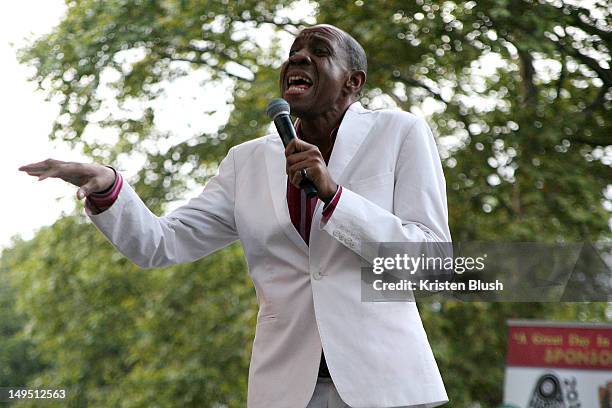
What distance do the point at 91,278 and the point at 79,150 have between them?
1445mm

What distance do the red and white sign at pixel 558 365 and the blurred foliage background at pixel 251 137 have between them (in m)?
3.47

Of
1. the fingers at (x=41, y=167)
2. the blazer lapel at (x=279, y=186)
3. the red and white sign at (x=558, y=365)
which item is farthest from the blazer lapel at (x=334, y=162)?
the red and white sign at (x=558, y=365)

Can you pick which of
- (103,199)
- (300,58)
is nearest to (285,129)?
(300,58)

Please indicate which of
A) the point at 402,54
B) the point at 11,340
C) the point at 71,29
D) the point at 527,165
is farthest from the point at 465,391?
the point at 11,340

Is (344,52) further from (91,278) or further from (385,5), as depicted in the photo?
(91,278)

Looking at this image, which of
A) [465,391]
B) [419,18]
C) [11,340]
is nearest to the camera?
[419,18]

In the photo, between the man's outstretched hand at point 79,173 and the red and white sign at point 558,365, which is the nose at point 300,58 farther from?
the red and white sign at point 558,365

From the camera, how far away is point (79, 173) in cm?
178

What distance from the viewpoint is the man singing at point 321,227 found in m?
1.71

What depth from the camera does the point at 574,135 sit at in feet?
22.7

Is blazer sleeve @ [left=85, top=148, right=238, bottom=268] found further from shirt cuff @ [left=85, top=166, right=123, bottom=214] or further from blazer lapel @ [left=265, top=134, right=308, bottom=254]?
blazer lapel @ [left=265, top=134, right=308, bottom=254]

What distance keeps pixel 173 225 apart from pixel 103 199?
22cm

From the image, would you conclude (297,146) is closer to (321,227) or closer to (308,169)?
(308,169)

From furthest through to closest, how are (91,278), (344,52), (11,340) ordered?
1. (11,340)
2. (91,278)
3. (344,52)
